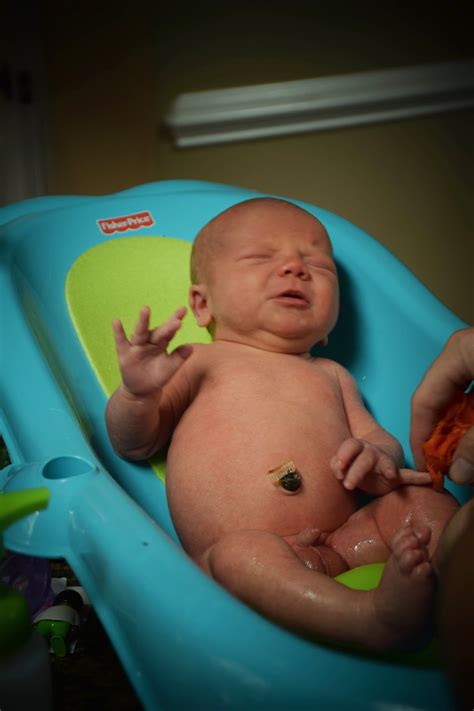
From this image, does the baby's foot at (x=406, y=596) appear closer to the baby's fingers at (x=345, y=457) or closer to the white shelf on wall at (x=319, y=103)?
the baby's fingers at (x=345, y=457)

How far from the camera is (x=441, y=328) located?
100 cm

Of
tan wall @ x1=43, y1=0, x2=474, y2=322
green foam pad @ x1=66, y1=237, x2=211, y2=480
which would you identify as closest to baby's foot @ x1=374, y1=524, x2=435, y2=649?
green foam pad @ x1=66, y1=237, x2=211, y2=480

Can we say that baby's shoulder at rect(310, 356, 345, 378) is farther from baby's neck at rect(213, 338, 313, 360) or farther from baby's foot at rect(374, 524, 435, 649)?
baby's foot at rect(374, 524, 435, 649)

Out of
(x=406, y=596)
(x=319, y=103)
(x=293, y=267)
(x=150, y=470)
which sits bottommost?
(x=150, y=470)

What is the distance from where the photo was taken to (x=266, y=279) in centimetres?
90

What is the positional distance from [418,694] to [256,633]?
0.10 meters

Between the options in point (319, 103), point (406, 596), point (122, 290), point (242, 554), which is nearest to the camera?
point (406, 596)

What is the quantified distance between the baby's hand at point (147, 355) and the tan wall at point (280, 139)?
1.00 meters

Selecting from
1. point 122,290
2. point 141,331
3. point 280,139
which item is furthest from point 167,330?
point 280,139

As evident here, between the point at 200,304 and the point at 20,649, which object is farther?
the point at 200,304

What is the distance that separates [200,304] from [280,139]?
2.54ft

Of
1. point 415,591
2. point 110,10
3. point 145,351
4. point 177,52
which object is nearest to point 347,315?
point 145,351

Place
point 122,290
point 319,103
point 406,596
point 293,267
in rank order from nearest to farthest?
point 406,596
point 293,267
point 122,290
point 319,103

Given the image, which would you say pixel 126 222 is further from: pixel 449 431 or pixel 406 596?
pixel 406 596
